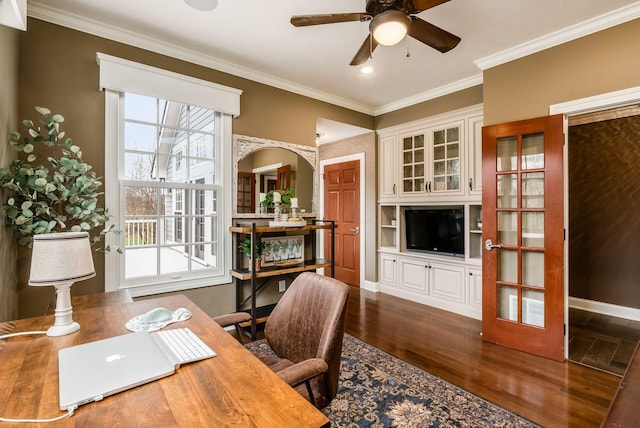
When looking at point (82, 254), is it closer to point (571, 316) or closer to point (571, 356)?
point (571, 356)

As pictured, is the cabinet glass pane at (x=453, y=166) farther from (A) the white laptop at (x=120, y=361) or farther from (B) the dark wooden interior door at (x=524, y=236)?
(A) the white laptop at (x=120, y=361)

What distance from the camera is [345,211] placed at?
5.35 m

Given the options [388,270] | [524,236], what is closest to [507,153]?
[524,236]

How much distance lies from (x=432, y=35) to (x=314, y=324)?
2016 millimetres

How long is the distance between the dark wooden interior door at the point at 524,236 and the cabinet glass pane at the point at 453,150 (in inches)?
32.1

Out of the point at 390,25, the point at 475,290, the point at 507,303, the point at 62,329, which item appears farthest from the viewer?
the point at 475,290

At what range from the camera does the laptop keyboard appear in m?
1.08

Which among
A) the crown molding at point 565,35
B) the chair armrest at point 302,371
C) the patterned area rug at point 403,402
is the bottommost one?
the patterned area rug at point 403,402

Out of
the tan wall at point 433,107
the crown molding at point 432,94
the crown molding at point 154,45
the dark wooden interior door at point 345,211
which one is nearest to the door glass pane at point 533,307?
the tan wall at point 433,107

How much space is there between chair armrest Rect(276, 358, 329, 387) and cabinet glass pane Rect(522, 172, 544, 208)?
2.56m

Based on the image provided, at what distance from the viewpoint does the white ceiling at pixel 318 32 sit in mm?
2330

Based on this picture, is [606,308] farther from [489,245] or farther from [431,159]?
[431,159]

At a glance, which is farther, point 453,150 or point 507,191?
point 453,150

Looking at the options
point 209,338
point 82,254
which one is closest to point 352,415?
point 209,338
